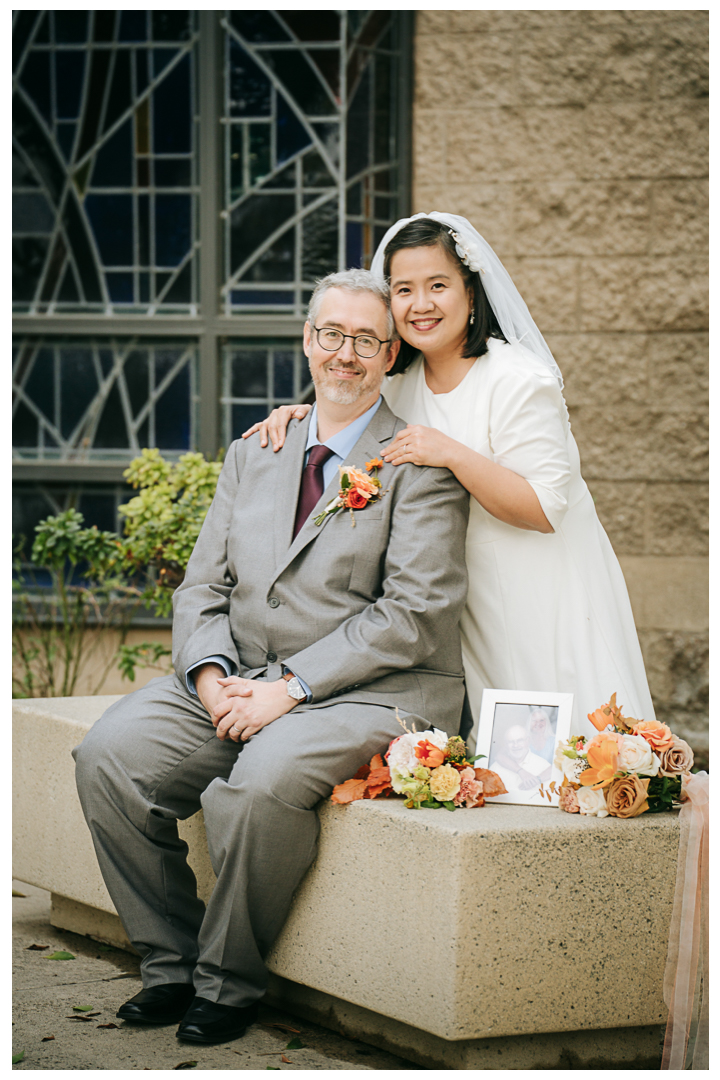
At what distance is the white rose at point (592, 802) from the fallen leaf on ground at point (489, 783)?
0.21 meters

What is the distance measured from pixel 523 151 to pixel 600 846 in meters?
3.93

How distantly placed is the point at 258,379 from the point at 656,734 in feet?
12.1

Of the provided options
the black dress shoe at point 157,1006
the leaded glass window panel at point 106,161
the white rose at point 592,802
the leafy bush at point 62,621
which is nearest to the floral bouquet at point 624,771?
the white rose at point 592,802

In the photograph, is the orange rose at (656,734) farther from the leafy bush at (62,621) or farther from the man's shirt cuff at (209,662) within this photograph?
the leafy bush at (62,621)

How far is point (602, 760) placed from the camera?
8.86 ft

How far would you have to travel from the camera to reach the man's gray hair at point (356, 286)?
10.6 feet

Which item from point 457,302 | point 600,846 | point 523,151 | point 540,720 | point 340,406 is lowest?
point 600,846

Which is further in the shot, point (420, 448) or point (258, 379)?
point (258, 379)

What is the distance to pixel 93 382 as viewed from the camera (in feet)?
20.1

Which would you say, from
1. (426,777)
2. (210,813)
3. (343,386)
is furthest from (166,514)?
(426,777)

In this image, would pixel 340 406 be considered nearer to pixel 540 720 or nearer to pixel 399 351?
pixel 399 351

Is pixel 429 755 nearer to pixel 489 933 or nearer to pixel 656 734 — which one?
pixel 489 933
